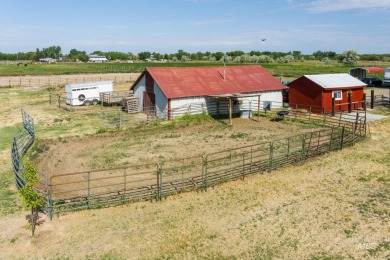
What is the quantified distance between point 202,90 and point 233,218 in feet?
63.6

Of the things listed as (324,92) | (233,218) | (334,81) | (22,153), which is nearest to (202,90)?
(324,92)

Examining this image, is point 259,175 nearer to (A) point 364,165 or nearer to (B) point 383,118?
(A) point 364,165

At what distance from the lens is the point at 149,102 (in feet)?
104

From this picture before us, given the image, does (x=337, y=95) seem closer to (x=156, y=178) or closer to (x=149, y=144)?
(x=149, y=144)

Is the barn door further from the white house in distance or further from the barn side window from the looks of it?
the barn side window

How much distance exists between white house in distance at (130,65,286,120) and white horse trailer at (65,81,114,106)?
4.40m

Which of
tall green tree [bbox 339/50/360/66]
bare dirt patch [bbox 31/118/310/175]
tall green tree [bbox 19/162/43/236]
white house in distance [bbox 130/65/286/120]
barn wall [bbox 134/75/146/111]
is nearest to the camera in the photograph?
tall green tree [bbox 19/162/43/236]

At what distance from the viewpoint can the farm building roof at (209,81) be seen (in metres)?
30.4

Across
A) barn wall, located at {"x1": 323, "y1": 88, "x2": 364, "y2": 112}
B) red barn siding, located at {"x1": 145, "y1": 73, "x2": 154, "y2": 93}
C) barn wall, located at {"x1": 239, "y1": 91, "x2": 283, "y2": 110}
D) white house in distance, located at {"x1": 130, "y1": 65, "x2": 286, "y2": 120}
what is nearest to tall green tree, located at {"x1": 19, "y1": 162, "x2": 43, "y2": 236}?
white house in distance, located at {"x1": 130, "y1": 65, "x2": 286, "y2": 120}

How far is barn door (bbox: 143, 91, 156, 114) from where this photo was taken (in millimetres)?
31297

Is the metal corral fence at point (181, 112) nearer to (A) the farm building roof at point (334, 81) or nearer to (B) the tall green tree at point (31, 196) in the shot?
(A) the farm building roof at point (334, 81)

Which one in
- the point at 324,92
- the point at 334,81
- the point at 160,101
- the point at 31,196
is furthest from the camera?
the point at 334,81

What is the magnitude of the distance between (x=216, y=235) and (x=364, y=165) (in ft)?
33.4

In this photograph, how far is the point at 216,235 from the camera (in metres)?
11.8
